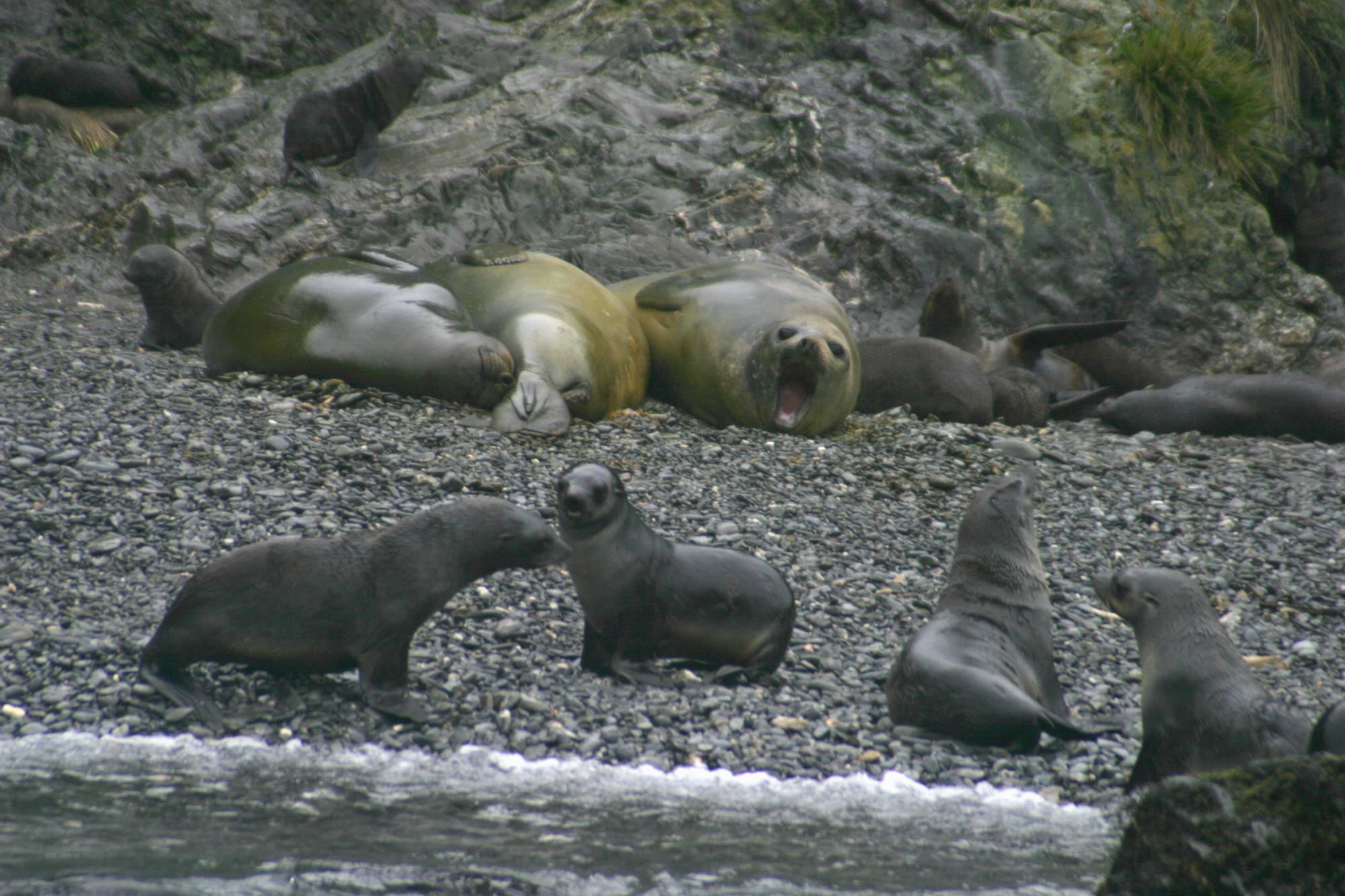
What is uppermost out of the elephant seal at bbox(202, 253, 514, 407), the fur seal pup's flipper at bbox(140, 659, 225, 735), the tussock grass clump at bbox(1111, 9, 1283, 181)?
the tussock grass clump at bbox(1111, 9, 1283, 181)

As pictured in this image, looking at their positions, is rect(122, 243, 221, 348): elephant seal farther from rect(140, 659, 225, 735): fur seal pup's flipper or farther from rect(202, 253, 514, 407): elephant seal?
rect(140, 659, 225, 735): fur seal pup's flipper

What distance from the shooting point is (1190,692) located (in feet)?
10.0

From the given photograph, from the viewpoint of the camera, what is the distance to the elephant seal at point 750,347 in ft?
21.7

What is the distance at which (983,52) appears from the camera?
31.9ft

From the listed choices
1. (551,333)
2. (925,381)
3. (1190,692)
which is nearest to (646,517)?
(551,333)

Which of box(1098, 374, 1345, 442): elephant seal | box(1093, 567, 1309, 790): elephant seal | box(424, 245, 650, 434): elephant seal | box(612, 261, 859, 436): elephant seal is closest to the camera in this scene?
box(1093, 567, 1309, 790): elephant seal

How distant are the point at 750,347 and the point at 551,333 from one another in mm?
1153

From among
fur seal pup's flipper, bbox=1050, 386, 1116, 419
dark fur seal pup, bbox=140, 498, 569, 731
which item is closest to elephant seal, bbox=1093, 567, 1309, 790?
dark fur seal pup, bbox=140, 498, 569, 731

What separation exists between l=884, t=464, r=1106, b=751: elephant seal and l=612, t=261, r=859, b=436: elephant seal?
255 cm

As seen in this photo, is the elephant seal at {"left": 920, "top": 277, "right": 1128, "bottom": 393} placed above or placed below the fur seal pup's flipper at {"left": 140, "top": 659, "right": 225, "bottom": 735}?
above

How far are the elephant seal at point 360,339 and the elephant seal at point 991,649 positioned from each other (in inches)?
118

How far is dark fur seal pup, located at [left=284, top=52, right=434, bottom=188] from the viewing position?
29.3ft

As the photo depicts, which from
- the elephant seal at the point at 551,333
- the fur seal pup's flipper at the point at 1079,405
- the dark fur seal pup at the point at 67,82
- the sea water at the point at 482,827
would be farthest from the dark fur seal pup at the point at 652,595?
the dark fur seal pup at the point at 67,82

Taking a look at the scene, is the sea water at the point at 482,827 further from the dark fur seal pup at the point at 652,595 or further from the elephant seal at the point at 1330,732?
the dark fur seal pup at the point at 652,595
